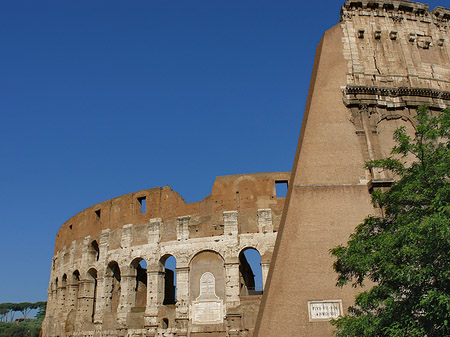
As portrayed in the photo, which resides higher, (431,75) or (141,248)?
(431,75)

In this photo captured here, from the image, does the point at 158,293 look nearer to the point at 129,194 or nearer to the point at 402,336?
the point at 129,194

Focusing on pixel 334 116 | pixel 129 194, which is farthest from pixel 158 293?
pixel 334 116

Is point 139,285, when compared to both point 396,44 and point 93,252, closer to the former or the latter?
point 93,252

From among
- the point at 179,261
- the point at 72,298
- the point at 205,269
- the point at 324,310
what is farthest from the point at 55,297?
the point at 324,310

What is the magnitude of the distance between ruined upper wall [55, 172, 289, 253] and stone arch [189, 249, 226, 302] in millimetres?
986

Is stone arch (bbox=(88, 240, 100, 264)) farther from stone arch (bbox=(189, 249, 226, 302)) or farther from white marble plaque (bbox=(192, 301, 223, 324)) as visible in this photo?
white marble plaque (bbox=(192, 301, 223, 324))

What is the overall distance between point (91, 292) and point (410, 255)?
805 inches

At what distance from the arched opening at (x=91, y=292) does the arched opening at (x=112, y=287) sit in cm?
172

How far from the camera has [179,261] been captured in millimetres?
19344

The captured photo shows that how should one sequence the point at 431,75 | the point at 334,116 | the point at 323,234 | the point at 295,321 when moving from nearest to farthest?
1. the point at 295,321
2. the point at 323,234
3. the point at 334,116
4. the point at 431,75

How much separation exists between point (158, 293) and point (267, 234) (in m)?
5.98

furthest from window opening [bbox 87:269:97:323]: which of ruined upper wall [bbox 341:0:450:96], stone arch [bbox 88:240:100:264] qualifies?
ruined upper wall [bbox 341:0:450:96]

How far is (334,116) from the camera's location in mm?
13680

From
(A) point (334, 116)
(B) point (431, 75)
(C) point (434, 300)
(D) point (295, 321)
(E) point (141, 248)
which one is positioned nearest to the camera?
(C) point (434, 300)
